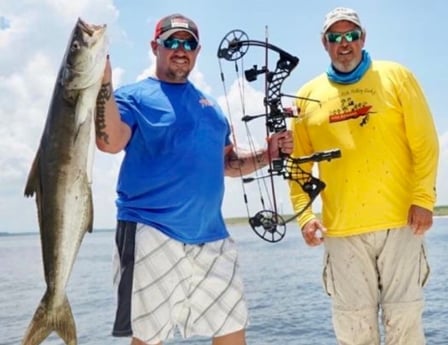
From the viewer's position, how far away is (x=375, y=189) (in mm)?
5461

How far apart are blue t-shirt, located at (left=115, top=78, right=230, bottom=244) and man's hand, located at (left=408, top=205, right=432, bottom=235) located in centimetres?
159

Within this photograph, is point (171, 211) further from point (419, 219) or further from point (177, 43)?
point (419, 219)

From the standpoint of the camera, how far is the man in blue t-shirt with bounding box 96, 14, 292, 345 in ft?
→ 15.8

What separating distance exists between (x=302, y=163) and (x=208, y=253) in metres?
1.20

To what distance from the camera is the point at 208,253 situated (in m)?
4.99

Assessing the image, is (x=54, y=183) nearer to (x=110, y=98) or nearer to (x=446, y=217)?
(x=110, y=98)

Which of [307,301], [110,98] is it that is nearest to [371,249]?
[110,98]

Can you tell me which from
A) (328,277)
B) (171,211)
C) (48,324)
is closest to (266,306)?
(328,277)

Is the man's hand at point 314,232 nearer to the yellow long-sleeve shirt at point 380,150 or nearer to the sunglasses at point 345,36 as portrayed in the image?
the yellow long-sleeve shirt at point 380,150

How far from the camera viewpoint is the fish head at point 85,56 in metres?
3.90

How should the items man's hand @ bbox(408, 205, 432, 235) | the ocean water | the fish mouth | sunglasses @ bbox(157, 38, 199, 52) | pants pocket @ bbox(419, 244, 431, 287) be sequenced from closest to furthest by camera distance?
the fish mouth
sunglasses @ bbox(157, 38, 199, 52)
man's hand @ bbox(408, 205, 432, 235)
pants pocket @ bbox(419, 244, 431, 287)
the ocean water

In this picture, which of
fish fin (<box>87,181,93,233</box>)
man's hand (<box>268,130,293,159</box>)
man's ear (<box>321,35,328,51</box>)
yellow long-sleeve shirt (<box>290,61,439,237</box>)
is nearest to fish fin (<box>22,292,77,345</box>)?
fish fin (<box>87,181,93,233</box>)

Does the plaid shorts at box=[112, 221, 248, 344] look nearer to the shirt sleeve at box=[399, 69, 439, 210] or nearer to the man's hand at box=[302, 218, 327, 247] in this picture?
the man's hand at box=[302, 218, 327, 247]

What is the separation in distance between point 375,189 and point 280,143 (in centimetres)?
83
